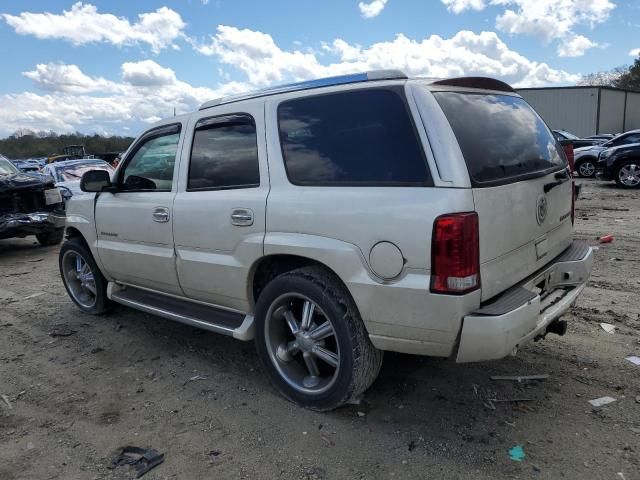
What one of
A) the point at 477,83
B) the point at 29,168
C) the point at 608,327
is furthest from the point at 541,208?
the point at 29,168

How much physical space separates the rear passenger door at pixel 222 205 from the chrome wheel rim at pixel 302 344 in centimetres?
31

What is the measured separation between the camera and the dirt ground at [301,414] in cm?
276

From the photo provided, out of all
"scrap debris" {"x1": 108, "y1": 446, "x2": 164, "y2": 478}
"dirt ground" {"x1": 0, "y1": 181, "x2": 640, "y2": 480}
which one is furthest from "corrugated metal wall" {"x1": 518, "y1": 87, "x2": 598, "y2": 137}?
"scrap debris" {"x1": 108, "y1": 446, "x2": 164, "y2": 478}

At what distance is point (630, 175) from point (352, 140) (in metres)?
13.7

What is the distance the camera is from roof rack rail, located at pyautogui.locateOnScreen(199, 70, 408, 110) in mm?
2979

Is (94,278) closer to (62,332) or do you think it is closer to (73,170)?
(62,332)

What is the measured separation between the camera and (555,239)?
3426 millimetres

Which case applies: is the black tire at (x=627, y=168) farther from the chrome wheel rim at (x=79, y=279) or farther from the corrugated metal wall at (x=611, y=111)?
the corrugated metal wall at (x=611, y=111)

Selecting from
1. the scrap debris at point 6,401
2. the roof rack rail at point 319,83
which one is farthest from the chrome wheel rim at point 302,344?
the scrap debris at point 6,401

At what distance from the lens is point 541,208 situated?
3148mm

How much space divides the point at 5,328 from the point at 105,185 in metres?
2.03

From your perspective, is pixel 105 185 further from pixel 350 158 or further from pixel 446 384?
pixel 446 384

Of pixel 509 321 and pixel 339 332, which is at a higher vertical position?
pixel 509 321

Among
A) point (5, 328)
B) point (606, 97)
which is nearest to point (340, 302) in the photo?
point (5, 328)
